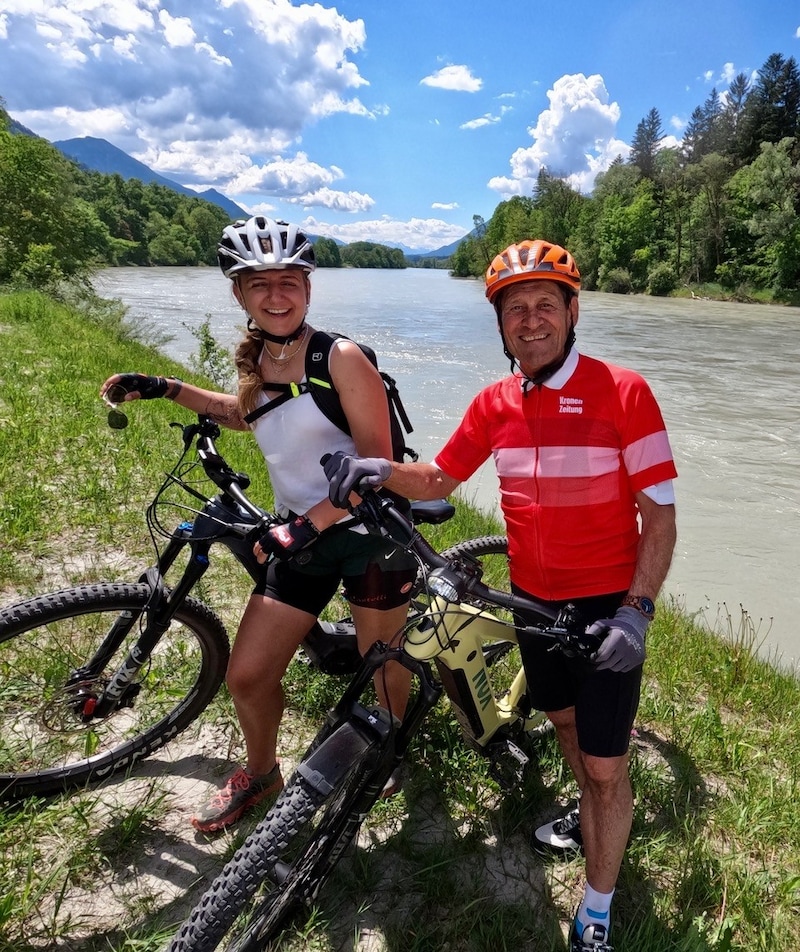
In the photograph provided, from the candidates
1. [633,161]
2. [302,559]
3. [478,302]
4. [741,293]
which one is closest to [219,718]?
[302,559]

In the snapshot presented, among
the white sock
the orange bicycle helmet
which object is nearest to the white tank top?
the orange bicycle helmet

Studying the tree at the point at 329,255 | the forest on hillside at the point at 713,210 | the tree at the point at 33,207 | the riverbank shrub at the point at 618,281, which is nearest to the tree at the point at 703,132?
the forest on hillside at the point at 713,210

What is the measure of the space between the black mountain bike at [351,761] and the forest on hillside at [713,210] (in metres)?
54.9

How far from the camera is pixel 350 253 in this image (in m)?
180

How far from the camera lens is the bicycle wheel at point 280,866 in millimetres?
1755

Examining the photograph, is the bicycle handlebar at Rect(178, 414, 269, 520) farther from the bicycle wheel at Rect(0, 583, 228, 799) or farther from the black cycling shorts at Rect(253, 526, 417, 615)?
the bicycle wheel at Rect(0, 583, 228, 799)

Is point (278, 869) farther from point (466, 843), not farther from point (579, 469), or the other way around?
point (579, 469)

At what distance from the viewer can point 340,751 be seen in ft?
6.38

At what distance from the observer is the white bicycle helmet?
93.8 inches

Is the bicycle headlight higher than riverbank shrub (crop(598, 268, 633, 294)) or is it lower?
lower

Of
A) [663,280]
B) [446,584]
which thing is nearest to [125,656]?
[446,584]

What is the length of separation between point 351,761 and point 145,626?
3.65 feet

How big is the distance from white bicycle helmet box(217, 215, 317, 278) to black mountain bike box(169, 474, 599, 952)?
1.12 metres

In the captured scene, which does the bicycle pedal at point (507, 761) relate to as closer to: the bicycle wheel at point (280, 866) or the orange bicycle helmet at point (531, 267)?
the bicycle wheel at point (280, 866)
